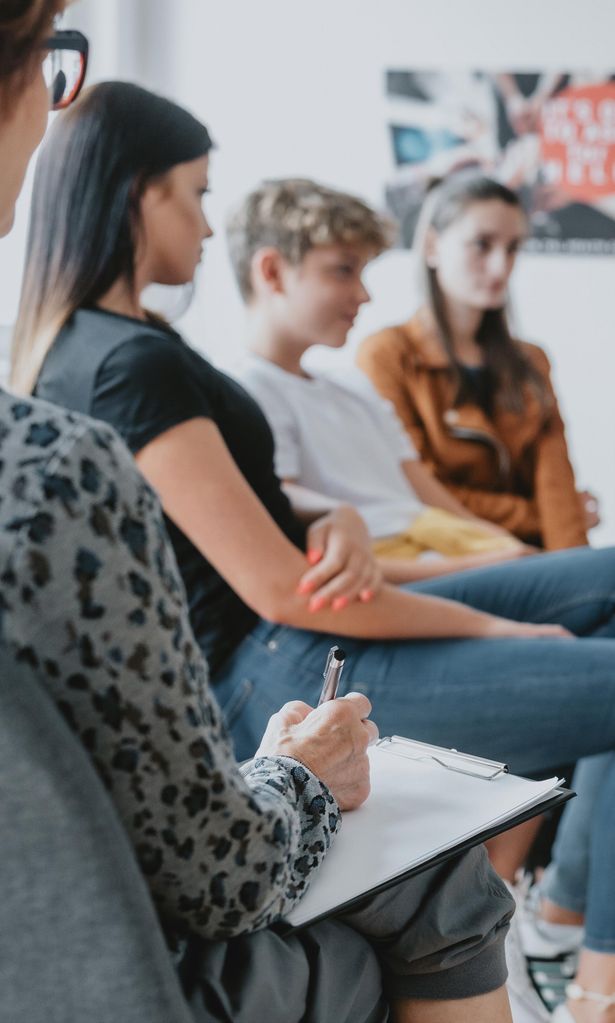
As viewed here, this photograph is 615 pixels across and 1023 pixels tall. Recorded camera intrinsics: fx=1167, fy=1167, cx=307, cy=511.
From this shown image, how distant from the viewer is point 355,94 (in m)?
3.25

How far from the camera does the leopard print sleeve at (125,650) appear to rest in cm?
55

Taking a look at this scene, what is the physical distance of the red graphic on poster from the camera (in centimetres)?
345

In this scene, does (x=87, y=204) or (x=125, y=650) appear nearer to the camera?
(x=125, y=650)

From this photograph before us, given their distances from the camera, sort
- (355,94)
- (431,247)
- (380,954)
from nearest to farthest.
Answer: (380,954) → (431,247) → (355,94)

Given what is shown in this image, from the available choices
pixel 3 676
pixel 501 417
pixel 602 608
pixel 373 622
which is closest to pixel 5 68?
pixel 3 676


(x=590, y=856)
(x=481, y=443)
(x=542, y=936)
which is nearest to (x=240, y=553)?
(x=590, y=856)

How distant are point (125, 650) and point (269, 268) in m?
1.48

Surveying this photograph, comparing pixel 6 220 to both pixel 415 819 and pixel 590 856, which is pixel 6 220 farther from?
pixel 590 856

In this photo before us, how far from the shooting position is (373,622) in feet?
4.68

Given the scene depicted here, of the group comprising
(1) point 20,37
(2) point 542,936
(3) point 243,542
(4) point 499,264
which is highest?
(1) point 20,37

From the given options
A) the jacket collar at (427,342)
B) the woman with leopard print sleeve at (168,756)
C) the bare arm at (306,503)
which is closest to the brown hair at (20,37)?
the woman with leopard print sleeve at (168,756)

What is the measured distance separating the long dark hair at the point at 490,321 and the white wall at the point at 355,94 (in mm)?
655

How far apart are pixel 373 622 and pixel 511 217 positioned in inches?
58.2

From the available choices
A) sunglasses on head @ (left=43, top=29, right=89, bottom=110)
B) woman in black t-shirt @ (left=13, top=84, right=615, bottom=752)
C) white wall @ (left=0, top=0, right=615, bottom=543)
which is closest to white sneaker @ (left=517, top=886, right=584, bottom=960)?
woman in black t-shirt @ (left=13, top=84, right=615, bottom=752)
